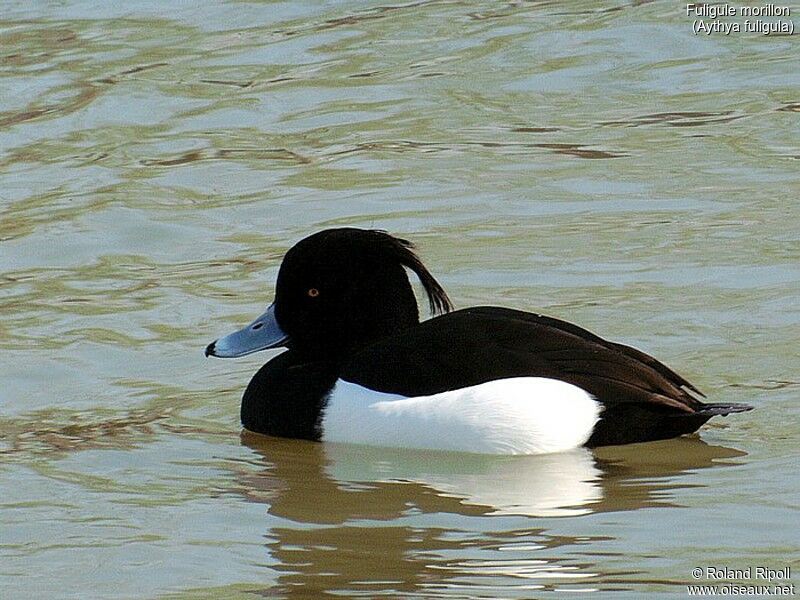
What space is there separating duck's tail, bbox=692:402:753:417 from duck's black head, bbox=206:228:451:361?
1.07 metres

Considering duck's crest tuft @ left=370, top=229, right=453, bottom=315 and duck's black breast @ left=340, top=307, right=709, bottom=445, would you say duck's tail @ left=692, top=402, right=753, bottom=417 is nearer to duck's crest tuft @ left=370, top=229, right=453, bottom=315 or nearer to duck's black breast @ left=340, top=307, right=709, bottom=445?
duck's black breast @ left=340, top=307, right=709, bottom=445

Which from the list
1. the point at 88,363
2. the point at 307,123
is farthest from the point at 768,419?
the point at 307,123

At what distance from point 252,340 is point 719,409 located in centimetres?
181

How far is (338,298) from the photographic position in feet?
22.2

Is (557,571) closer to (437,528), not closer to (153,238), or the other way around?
(437,528)

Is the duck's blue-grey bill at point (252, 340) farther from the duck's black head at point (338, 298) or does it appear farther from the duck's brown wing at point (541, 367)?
the duck's brown wing at point (541, 367)

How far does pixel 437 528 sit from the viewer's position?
5.35 meters

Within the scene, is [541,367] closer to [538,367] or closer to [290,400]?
[538,367]

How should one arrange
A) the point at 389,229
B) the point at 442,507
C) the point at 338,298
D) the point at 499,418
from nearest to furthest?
1. the point at 442,507
2. the point at 499,418
3. the point at 338,298
4. the point at 389,229


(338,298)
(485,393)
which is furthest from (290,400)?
(485,393)

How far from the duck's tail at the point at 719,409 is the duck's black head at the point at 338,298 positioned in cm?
107

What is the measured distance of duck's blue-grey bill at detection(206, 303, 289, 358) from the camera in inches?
266

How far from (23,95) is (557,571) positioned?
310 inches

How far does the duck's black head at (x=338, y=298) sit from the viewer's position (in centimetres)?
668
